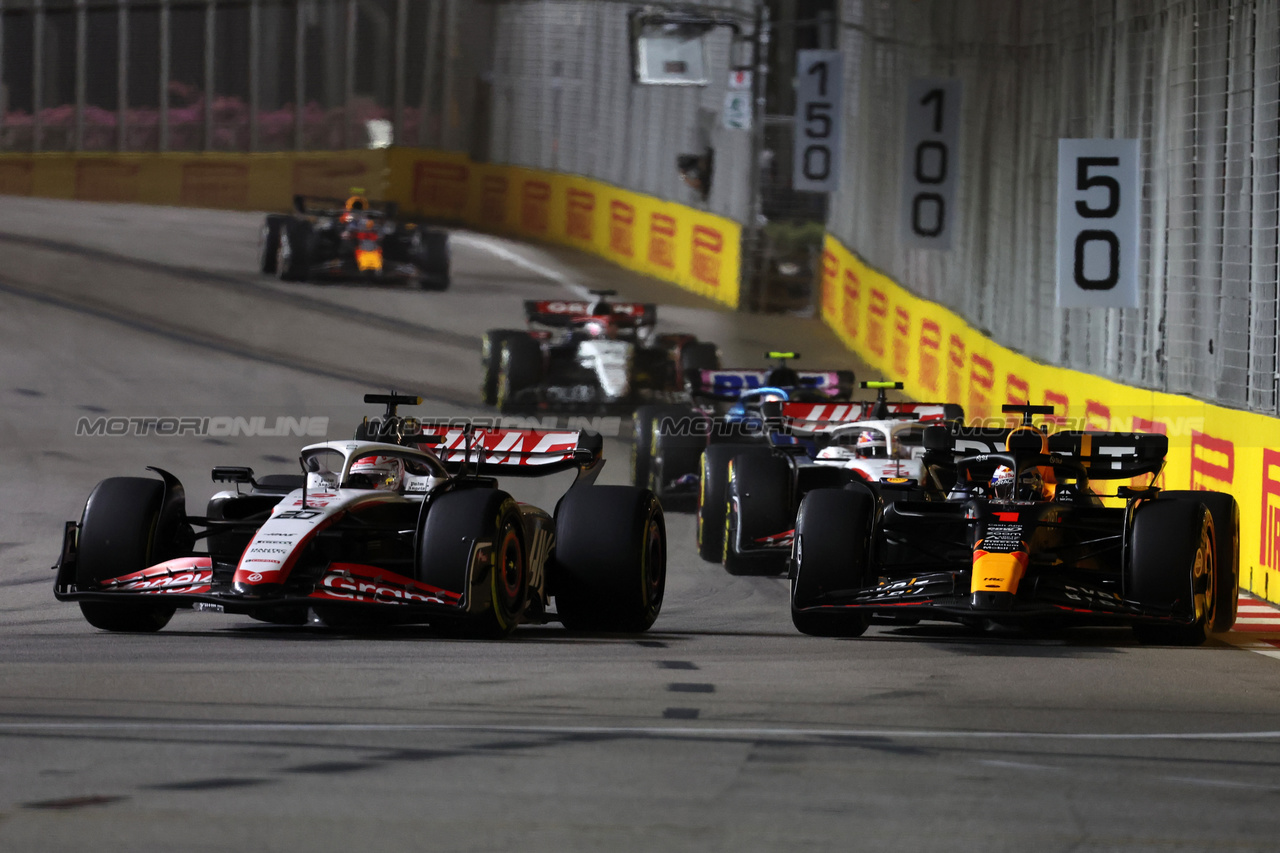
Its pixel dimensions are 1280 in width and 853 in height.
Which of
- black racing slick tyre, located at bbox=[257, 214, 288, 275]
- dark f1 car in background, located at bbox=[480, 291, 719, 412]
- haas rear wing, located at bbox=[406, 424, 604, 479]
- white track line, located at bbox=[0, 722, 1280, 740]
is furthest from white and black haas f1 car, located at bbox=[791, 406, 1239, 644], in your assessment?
black racing slick tyre, located at bbox=[257, 214, 288, 275]

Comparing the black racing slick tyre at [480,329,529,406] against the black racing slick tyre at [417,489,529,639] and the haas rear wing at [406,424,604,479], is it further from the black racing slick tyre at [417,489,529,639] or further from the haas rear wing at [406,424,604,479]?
the black racing slick tyre at [417,489,529,639]

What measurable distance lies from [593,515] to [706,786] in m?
4.70

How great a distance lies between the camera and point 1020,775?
653 centimetres

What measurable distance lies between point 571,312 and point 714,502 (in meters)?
8.40

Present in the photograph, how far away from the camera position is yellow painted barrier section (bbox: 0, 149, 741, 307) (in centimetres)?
3909

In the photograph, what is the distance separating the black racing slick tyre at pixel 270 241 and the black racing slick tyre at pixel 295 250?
141 millimetres

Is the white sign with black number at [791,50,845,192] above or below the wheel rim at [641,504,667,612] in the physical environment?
above

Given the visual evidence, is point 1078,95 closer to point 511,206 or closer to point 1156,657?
point 1156,657

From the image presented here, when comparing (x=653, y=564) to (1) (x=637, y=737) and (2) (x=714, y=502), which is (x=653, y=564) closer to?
(2) (x=714, y=502)

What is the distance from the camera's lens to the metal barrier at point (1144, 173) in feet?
46.0

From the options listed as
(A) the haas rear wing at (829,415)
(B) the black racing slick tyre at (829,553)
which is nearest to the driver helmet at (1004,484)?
(B) the black racing slick tyre at (829,553)

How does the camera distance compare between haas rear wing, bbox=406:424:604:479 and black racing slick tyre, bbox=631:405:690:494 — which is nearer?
haas rear wing, bbox=406:424:604:479

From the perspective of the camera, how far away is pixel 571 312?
2288 cm

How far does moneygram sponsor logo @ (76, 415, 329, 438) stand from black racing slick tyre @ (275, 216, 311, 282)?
25.9ft
